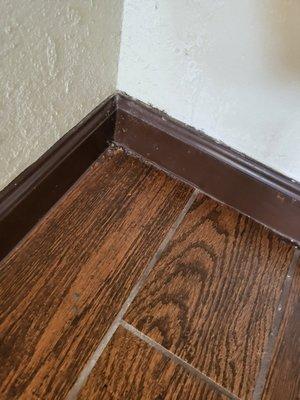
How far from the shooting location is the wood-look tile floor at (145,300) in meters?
0.57

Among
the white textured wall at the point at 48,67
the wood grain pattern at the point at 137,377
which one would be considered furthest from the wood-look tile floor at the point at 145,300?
the white textured wall at the point at 48,67

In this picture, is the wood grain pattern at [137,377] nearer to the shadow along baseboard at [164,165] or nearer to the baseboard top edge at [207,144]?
the shadow along baseboard at [164,165]

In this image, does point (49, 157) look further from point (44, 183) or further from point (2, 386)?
point (2, 386)

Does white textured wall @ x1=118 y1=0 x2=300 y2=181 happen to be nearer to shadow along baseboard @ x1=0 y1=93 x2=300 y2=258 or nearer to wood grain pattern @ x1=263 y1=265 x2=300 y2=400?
shadow along baseboard @ x1=0 y1=93 x2=300 y2=258

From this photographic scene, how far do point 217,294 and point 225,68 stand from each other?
354 mm

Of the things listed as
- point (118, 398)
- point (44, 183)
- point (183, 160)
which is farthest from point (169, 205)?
point (118, 398)

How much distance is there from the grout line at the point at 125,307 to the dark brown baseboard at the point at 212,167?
0.19 feet

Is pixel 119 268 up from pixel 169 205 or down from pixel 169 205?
down

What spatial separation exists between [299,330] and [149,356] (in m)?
0.25

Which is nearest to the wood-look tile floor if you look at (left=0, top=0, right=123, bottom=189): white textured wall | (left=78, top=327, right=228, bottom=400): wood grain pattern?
(left=78, top=327, right=228, bottom=400): wood grain pattern

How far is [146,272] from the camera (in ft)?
2.23

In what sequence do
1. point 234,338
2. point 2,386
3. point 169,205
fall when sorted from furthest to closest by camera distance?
point 169,205, point 234,338, point 2,386

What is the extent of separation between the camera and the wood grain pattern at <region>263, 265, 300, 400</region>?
60 cm

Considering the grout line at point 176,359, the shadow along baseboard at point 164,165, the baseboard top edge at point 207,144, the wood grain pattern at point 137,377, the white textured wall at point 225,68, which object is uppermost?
the white textured wall at point 225,68
